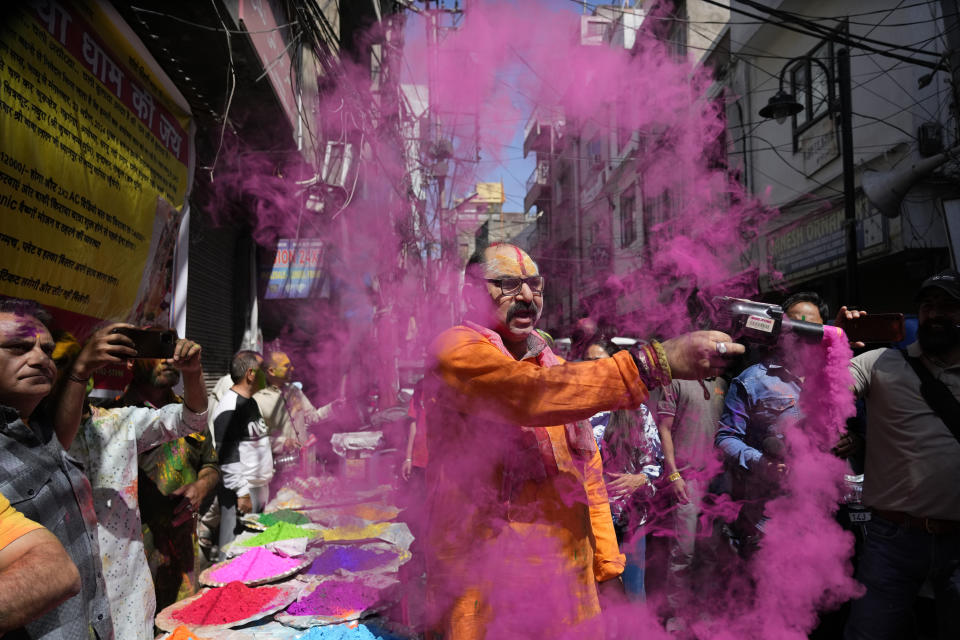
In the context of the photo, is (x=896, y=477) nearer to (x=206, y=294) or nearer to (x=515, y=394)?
(x=515, y=394)

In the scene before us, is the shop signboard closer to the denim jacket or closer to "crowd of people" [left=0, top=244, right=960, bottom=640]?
"crowd of people" [left=0, top=244, right=960, bottom=640]

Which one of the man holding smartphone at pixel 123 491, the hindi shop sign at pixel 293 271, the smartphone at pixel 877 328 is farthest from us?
the hindi shop sign at pixel 293 271

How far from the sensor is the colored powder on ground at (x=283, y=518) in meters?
5.43

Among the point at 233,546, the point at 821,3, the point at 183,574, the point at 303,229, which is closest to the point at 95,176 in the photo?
the point at 183,574

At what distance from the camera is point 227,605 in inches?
144

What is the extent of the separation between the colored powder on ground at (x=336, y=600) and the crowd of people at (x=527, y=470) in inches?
20.4

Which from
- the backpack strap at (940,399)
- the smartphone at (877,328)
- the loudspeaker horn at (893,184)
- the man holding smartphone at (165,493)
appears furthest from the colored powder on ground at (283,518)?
the loudspeaker horn at (893,184)

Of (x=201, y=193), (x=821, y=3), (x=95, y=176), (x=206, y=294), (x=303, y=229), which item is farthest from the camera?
(x=821, y=3)

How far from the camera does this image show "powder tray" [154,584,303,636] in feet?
11.0

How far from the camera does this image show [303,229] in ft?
31.7

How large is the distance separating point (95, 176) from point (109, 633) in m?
2.53

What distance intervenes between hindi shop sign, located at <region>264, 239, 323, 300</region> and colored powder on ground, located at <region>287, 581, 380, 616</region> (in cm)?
596

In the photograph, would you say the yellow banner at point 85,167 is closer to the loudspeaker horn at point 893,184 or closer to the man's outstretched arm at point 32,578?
the man's outstretched arm at point 32,578

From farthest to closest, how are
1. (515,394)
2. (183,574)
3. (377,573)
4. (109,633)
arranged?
(377,573), (183,574), (109,633), (515,394)
